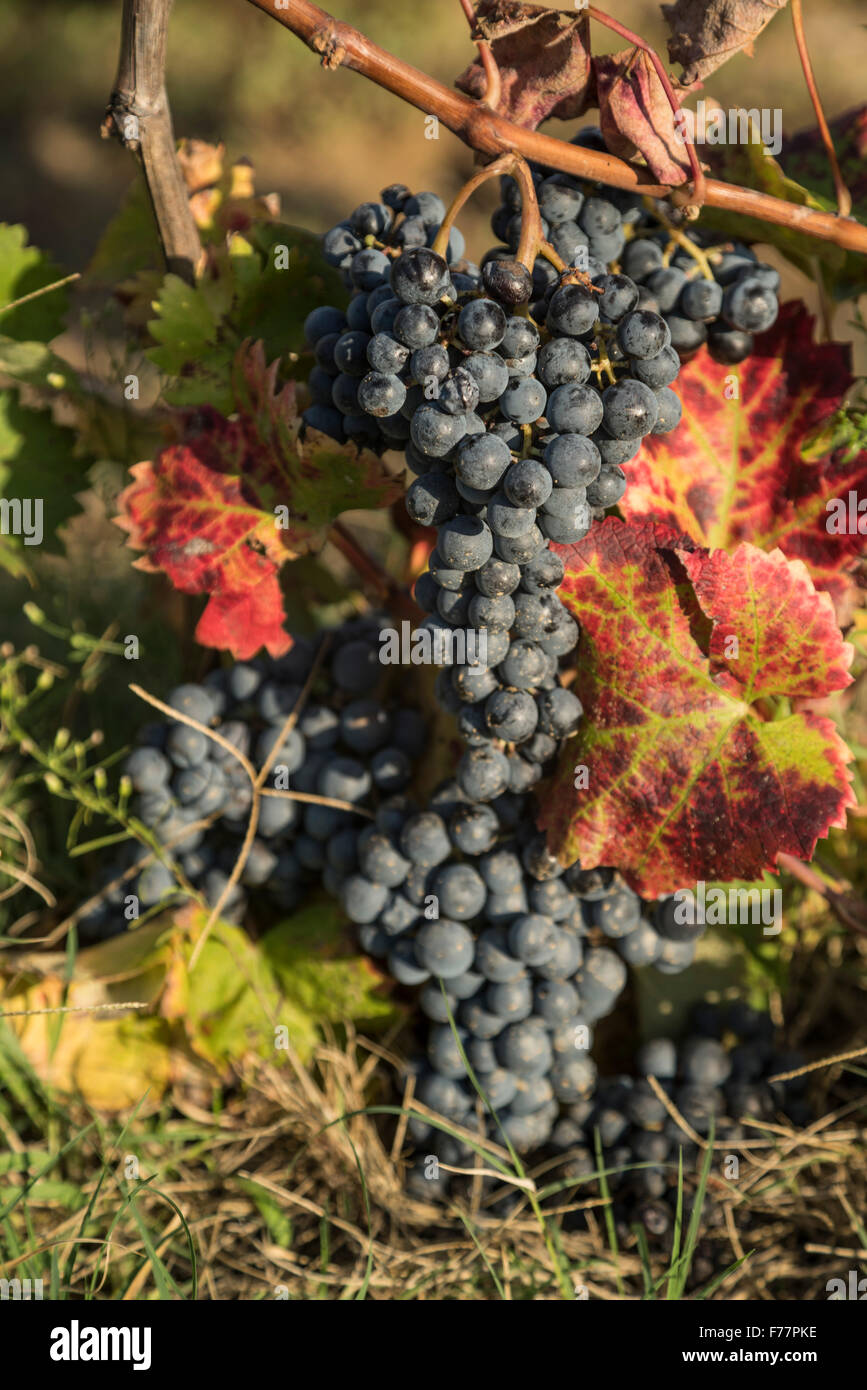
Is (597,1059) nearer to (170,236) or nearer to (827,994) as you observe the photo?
(827,994)

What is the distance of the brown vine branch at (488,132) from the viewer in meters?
0.74

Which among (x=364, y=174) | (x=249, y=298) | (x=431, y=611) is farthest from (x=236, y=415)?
(x=364, y=174)

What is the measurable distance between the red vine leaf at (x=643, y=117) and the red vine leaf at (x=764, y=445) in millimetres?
198

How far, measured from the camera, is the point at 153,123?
864 mm

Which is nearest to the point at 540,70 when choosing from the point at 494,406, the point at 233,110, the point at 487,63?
the point at 487,63

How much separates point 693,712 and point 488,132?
484 millimetres

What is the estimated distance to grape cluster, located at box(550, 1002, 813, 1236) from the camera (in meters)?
1.01

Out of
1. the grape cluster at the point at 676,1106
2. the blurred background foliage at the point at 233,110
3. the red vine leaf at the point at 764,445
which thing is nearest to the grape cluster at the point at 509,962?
the grape cluster at the point at 676,1106

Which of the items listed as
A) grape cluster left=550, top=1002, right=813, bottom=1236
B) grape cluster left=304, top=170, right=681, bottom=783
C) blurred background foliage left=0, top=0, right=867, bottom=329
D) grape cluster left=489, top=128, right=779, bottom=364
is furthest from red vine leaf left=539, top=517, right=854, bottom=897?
blurred background foliage left=0, top=0, right=867, bottom=329

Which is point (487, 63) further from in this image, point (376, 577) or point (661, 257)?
point (376, 577)

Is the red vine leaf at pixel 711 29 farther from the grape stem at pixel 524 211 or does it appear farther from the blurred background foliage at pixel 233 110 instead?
the blurred background foliage at pixel 233 110

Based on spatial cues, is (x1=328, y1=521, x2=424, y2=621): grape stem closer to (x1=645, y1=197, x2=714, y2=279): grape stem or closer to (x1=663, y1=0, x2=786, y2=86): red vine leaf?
(x1=645, y1=197, x2=714, y2=279): grape stem

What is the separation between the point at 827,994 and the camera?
3.84ft

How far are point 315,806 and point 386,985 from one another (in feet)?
0.67
